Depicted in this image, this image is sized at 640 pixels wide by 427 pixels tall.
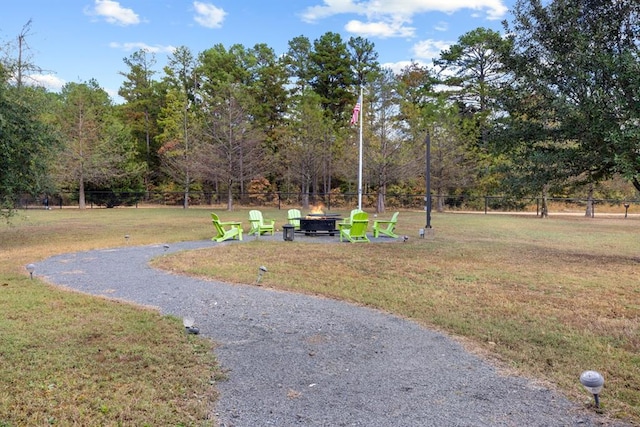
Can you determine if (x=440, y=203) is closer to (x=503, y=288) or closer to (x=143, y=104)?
(x=503, y=288)

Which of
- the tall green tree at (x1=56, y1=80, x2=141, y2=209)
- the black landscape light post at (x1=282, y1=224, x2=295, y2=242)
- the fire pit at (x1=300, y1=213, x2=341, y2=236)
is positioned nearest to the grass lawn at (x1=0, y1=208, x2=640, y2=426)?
the black landscape light post at (x1=282, y1=224, x2=295, y2=242)

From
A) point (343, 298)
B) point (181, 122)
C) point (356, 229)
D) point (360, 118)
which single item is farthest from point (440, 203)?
point (343, 298)

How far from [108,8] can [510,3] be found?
1585 centimetres

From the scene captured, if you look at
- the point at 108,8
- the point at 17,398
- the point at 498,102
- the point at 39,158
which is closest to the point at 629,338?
the point at 17,398

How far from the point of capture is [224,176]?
2775 cm

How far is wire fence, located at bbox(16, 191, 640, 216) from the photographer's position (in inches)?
1212

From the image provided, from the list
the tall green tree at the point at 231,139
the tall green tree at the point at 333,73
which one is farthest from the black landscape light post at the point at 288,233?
the tall green tree at the point at 333,73

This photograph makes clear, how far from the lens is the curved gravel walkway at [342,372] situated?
8.60 ft

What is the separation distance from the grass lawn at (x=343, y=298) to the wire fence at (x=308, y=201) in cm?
2129

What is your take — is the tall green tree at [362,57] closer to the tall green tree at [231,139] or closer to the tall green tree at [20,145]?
the tall green tree at [231,139]

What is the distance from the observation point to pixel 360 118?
57.4 feet

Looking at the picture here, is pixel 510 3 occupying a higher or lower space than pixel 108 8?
lower

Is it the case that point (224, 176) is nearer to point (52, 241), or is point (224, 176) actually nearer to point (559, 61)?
point (52, 241)

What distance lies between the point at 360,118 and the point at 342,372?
49.7 feet
